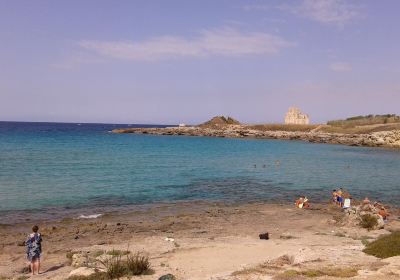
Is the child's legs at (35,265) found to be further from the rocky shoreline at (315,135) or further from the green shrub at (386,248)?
the rocky shoreline at (315,135)

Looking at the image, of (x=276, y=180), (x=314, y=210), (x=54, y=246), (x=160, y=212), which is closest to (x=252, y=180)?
(x=276, y=180)

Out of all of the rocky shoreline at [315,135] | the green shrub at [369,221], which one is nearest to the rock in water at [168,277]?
the green shrub at [369,221]

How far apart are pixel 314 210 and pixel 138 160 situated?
38.5 m

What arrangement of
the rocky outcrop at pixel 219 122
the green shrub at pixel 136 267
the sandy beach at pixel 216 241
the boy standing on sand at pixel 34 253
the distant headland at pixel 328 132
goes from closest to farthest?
1. the sandy beach at pixel 216 241
2. the green shrub at pixel 136 267
3. the boy standing on sand at pixel 34 253
4. the distant headland at pixel 328 132
5. the rocky outcrop at pixel 219 122

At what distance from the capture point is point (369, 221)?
83.5ft

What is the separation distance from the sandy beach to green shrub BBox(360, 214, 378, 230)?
439mm

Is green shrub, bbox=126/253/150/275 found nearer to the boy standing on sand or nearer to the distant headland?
the boy standing on sand

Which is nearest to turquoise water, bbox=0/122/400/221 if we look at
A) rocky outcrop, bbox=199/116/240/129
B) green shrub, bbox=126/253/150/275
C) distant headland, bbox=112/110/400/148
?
green shrub, bbox=126/253/150/275

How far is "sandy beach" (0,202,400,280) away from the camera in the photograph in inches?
583

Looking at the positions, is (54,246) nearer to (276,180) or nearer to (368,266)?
A: (368,266)

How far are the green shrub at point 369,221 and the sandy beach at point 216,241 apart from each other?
439 millimetres

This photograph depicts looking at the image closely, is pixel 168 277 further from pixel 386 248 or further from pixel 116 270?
pixel 386 248

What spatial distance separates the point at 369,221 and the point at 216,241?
33.6 ft

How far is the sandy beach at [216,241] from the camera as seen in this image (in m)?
14.8
